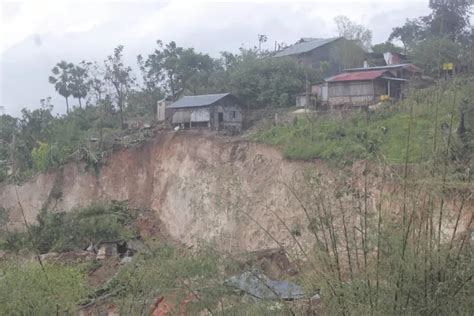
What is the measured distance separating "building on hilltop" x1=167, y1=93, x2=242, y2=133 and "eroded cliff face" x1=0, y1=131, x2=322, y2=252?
3.14 feet

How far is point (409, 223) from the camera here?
22.3 feet

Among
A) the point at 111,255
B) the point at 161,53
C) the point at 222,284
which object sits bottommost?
the point at 111,255

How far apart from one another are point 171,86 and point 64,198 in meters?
9.40

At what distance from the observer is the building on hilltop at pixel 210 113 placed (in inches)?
1107

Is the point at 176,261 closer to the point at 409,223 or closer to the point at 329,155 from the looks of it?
the point at 409,223

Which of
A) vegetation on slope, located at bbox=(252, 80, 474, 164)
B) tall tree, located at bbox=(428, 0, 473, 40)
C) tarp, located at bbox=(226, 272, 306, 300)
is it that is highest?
tall tree, located at bbox=(428, 0, 473, 40)

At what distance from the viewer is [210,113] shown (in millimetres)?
28078

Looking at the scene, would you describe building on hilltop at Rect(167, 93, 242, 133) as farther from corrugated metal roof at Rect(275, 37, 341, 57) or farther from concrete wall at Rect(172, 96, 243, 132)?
corrugated metal roof at Rect(275, 37, 341, 57)

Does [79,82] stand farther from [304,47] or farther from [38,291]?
[38,291]

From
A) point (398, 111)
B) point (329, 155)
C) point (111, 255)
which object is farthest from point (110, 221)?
point (398, 111)

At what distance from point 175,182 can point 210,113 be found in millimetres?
3430

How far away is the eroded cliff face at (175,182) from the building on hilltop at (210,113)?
956 mm

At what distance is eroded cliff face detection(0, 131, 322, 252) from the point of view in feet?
Answer: 71.8

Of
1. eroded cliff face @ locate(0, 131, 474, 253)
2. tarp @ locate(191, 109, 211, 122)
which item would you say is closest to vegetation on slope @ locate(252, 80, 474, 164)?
eroded cliff face @ locate(0, 131, 474, 253)
